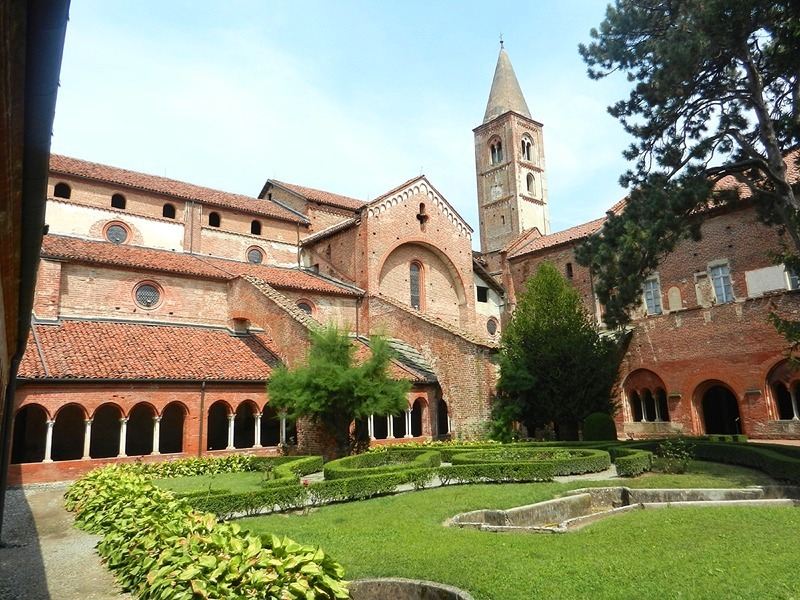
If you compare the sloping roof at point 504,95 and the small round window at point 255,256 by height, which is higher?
the sloping roof at point 504,95

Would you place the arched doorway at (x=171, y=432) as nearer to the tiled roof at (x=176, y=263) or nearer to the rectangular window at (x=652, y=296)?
the tiled roof at (x=176, y=263)

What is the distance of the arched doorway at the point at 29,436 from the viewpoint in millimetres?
16750

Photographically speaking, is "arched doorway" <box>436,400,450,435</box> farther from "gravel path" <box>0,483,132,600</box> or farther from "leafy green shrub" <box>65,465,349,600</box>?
"leafy green shrub" <box>65,465,349,600</box>

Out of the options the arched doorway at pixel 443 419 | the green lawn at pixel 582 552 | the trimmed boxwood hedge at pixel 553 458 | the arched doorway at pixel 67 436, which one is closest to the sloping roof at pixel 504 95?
the arched doorway at pixel 443 419

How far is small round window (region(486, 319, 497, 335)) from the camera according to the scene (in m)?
32.0

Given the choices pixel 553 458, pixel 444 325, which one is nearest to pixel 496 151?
pixel 444 325

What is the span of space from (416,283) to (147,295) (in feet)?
43.1

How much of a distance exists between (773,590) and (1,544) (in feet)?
33.7

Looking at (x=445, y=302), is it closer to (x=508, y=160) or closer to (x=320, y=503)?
(x=320, y=503)

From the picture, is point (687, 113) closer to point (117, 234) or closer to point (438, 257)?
point (438, 257)

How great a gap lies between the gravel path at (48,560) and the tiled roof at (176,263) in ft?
33.7

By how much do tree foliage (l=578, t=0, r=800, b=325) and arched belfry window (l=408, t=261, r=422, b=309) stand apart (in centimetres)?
1192

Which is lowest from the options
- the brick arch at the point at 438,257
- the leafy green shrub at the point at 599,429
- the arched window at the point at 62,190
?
the leafy green shrub at the point at 599,429

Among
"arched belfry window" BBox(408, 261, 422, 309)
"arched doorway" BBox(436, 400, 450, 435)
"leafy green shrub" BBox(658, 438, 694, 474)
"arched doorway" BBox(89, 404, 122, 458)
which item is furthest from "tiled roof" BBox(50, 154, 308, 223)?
"leafy green shrub" BBox(658, 438, 694, 474)
